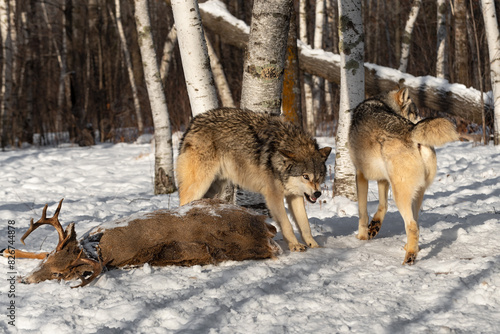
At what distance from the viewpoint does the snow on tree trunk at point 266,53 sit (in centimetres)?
546

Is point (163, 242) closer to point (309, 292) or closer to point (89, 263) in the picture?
point (89, 263)

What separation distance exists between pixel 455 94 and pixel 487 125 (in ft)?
3.84

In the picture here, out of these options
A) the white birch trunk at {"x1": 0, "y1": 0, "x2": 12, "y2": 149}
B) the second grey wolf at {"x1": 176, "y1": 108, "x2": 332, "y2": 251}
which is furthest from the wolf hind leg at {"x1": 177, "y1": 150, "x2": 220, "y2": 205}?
the white birch trunk at {"x1": 0, "y1": 0, "x2": 12, "y2": 149}

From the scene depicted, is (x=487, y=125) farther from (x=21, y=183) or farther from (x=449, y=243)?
(x=21, y=183)

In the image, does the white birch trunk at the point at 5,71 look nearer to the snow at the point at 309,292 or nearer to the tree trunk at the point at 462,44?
the snow at the point at 309,292

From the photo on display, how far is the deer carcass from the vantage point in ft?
11.8

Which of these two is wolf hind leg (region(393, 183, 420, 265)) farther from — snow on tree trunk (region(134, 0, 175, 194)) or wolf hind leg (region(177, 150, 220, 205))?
snow on tree trunk (region(134, 0, 175, 194))

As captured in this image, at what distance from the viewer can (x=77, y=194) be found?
9320 mm

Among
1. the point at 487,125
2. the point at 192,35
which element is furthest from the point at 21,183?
the point at 487,125

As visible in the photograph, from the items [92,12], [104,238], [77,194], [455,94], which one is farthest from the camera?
[92,12]

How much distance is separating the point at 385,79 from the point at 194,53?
7.79 meters

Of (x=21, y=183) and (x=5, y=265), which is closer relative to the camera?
(x=5, y=265)

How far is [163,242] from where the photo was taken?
3945 millimetres

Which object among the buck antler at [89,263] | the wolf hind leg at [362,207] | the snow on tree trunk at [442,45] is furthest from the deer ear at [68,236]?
the snow on tree trunk at [442,45]
